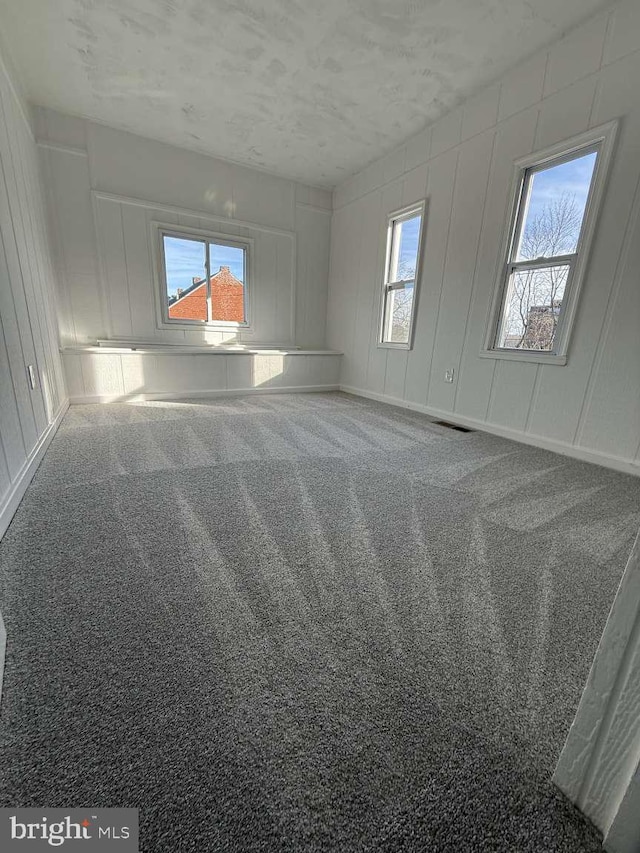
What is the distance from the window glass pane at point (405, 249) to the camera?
3.61m

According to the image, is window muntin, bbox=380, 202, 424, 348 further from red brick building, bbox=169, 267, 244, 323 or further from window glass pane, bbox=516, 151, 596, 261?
red brick building, bbox=169, 267, 244, 323

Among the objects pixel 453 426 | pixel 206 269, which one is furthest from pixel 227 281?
pixel 453 426

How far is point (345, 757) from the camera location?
0.67 m

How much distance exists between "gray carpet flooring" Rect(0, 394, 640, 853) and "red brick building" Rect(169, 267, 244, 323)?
9.00 ft

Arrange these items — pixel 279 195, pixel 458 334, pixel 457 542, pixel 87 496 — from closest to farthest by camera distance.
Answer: pixel 457 542 < pixel 87 496 < pixel 458 334 < pixel 279 195

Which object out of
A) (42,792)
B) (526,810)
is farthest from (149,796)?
(526,810)

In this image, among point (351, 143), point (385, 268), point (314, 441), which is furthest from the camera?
point (385, 268)

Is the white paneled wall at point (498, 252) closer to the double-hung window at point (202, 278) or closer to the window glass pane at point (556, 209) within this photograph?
the window glass pane at point (556, 209)

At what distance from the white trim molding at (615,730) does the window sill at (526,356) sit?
246 cm

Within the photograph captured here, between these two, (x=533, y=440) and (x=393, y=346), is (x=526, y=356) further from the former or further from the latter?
(x=393, y=346)

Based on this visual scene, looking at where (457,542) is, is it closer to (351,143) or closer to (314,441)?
(314,441)

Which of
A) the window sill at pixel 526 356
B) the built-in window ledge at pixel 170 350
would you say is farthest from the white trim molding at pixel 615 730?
the built-in window ledge at pixel 170 350

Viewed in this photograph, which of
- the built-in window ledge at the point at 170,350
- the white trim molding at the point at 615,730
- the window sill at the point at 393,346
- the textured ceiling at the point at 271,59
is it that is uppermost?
the textured ceiling at the point at 271,59

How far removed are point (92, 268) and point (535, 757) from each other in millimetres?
4729
